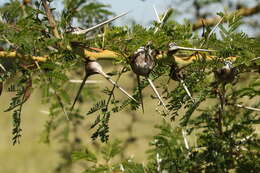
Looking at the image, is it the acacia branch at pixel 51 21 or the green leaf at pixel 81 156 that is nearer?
the acacia branch at pixel 51 21

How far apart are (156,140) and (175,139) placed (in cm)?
11

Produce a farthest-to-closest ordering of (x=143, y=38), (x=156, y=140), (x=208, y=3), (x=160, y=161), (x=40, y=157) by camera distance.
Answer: (x=40, y=157) → (x=208, y=3) → (x=156, y=140) → (x=160, y=161) → (x=143, y=38)

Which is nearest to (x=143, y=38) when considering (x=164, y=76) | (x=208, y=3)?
(x=164, y=76)

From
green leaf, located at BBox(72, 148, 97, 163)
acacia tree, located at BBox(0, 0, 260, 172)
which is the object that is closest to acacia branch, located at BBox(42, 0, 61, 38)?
acacia tree, located at BBox(0, 0, 260, 172)

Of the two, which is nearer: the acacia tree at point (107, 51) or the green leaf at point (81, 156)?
the acacia tree at point (107, 51)

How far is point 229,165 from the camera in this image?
59.2 inches

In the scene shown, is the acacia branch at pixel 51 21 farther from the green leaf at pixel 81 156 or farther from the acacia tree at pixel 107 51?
the green leaf at pixel 81 156

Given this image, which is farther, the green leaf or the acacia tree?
the green leaf

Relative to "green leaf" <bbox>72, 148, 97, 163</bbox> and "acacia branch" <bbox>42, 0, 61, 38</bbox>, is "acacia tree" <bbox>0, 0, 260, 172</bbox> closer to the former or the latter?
"acacia branch" <bbox>42, 0, 61, 38</bbox>

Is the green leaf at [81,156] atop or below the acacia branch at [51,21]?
below

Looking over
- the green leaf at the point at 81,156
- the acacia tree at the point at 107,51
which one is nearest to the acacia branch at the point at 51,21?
the acacia tree at the point at 107,51

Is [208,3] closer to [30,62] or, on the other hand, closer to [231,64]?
[231,64]

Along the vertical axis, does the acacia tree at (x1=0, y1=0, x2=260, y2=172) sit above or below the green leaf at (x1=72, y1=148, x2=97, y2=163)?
above

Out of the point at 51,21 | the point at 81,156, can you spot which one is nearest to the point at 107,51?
the point at 51,21
